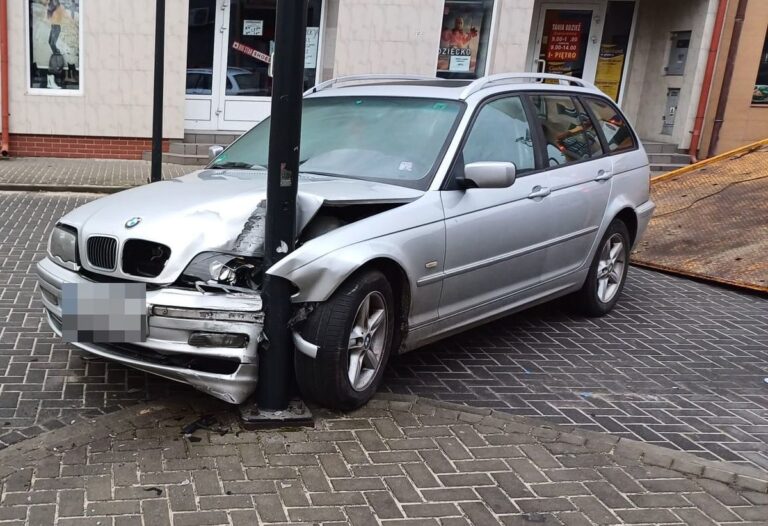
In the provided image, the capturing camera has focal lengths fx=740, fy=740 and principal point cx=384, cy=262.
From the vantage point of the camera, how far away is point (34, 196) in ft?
31.8

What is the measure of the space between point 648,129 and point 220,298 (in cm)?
1299

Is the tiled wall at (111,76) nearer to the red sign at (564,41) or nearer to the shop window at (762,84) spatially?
the red sign at (564,41)

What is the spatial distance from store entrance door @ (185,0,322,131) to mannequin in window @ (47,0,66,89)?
6.69 feet

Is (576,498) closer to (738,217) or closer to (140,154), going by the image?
(738,217)

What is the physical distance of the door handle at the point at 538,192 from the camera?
4926 mm

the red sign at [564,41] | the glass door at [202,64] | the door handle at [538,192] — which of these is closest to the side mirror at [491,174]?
the door handle at [538,192]

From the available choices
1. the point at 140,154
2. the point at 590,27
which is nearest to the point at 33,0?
the point at 140,154

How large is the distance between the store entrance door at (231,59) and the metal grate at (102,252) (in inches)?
382

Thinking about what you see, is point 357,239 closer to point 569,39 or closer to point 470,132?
point 470,132

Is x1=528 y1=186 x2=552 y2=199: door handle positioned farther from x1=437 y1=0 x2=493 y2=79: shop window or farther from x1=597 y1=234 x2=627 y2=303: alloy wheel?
x1=437 y1=0 x2=493 y2=79: shop window

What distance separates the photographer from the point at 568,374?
4.80m

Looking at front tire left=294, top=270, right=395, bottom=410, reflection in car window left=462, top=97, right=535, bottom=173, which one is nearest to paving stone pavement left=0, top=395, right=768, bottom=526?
front tire left=294, top=270, right=395, bottom=410

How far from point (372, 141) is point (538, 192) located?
1.18m

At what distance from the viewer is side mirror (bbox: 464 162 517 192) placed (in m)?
4.23
